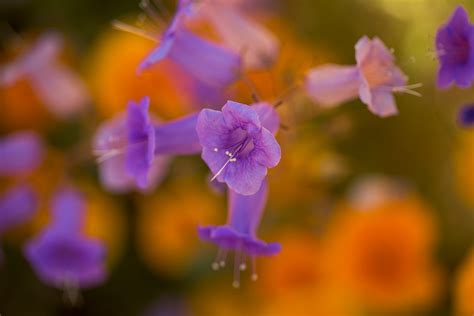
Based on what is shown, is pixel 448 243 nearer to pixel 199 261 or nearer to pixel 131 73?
pixel 199 261

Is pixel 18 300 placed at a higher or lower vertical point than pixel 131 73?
lower

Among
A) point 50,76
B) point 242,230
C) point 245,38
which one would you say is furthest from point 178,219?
point 242,230

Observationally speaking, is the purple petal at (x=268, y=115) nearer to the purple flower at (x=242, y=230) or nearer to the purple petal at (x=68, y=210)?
the purple flower at (x=242, y=230)

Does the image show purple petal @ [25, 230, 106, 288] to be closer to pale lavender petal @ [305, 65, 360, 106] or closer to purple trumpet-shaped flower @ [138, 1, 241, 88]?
purple trumpet-shaped flower @ [138, 1, 241, 88]

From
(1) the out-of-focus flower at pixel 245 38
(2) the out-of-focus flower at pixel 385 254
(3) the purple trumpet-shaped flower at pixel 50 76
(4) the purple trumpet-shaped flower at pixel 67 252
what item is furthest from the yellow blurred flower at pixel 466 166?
(3) the purple trumpet-shaped flower at pixel 50 76

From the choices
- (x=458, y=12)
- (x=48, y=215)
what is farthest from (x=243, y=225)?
(x=48, y=215)

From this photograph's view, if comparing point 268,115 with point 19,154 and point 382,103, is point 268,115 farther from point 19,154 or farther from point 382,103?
point 19,154

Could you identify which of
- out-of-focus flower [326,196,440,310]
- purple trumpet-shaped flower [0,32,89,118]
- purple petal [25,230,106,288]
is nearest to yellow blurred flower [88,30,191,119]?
purple trumpet-shaped flower [0,32,89,118]
